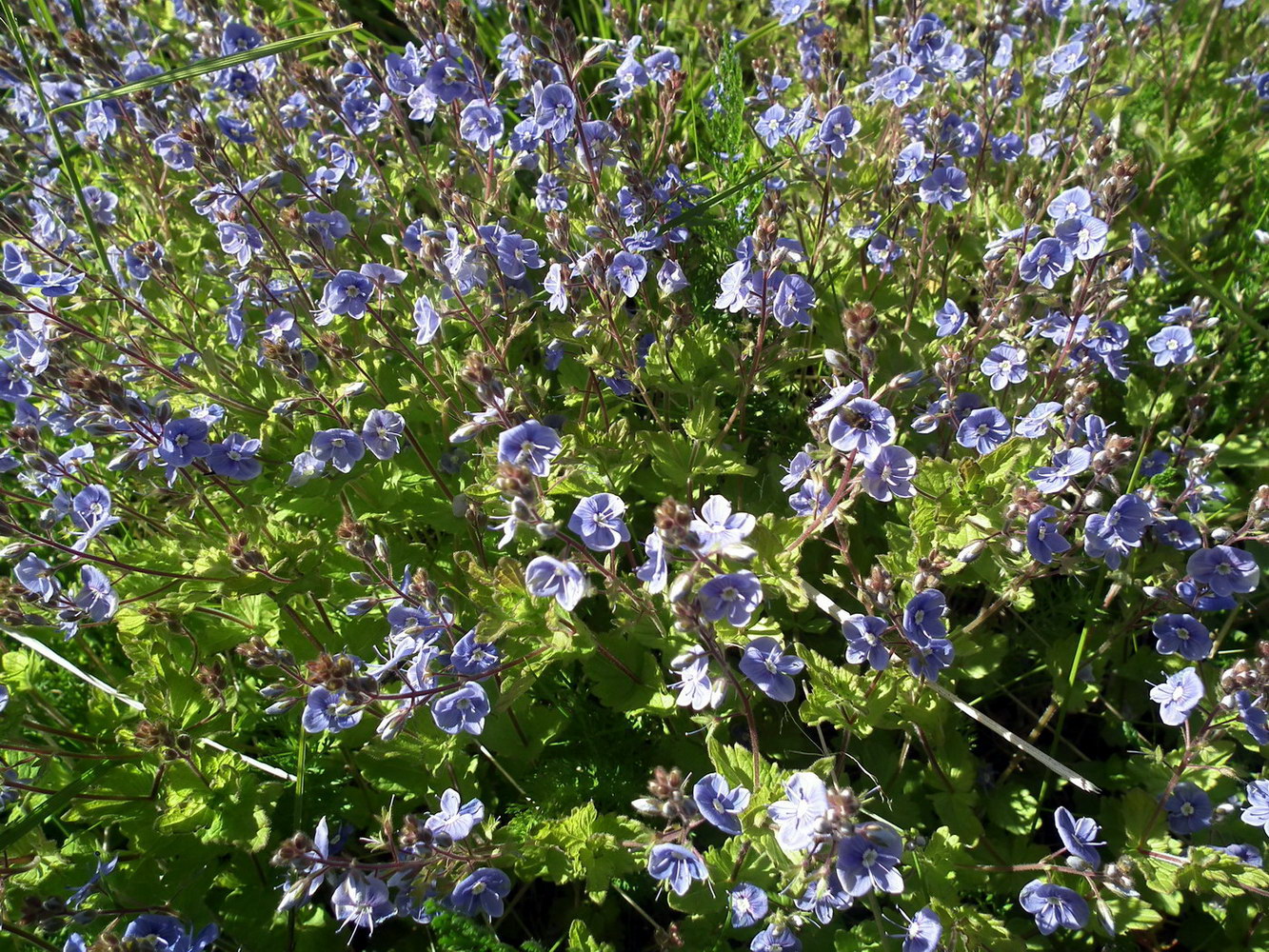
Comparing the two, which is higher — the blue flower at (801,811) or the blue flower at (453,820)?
the blue flower at (801,811)

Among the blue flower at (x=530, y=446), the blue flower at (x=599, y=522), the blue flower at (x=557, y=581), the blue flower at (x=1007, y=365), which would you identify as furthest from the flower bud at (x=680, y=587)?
the blue flower at (x=1007, y=365)

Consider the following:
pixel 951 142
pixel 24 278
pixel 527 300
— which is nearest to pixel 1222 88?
pixel 951 142

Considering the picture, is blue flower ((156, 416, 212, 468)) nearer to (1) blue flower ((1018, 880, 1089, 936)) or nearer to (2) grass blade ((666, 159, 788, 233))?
(2) grass blade ((666, 159, 788, 233))

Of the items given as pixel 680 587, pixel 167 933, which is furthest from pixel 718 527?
pixel 167 933

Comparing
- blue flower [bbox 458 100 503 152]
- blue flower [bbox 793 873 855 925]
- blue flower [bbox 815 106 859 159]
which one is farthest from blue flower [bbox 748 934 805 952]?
blue flower [bbox 458 100 503 152]

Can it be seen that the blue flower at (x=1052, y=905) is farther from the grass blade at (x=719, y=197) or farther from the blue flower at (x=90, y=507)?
the blue flower at (x=90, y=507)

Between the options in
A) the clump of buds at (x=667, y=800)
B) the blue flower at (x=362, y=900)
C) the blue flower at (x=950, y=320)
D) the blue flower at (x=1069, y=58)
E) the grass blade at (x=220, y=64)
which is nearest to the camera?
the clump of buds at (x=667, y=800)

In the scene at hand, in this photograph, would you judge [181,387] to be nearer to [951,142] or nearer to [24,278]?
[24,278]
